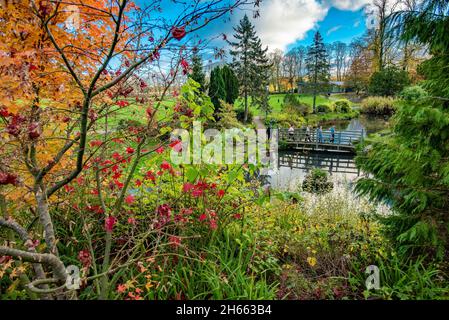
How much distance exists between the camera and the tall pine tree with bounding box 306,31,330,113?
100ft

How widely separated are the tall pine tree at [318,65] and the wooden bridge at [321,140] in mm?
14509

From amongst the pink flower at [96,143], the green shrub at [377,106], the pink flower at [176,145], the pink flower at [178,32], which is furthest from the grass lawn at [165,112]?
the green shrub at [377,106]

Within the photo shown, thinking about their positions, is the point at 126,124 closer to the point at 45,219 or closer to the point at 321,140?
the point at 45,219

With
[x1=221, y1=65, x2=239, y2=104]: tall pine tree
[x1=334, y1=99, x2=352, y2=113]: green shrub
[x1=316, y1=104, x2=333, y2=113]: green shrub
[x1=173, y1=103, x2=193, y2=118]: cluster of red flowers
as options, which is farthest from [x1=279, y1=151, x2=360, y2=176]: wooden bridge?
[x1=334, y1=99, x2=352, y2=113]: green shrub

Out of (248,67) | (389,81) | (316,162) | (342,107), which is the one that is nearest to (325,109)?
(342,107)

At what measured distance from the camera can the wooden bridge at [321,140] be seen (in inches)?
664

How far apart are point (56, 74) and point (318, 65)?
1289 inches

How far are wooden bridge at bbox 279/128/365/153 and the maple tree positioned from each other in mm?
15696

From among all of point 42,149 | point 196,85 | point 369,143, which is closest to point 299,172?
point 369,143

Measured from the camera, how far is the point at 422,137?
2.39 meters

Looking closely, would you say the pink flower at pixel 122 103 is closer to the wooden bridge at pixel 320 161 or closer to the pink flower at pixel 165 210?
the pink flower at pixel 165 210

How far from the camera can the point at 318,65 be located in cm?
3073

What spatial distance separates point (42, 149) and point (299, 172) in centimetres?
1155
